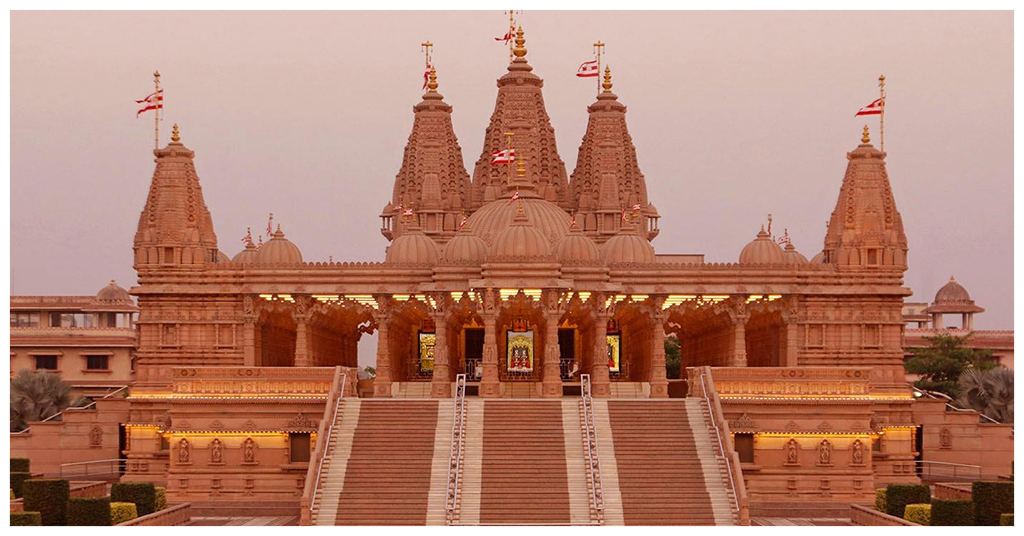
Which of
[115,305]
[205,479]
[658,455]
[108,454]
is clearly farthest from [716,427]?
[115,305]

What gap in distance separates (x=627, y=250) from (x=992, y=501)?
1803 cm

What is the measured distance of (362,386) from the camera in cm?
6203

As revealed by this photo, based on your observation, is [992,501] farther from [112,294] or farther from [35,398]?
[112,294]

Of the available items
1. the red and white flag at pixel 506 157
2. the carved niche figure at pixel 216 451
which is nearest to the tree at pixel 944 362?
the red and white flag at pixel 506 157

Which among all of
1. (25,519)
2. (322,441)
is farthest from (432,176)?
(25,519)

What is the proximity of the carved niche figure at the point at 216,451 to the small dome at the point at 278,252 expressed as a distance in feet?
26.4

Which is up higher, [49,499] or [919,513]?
[49,499]

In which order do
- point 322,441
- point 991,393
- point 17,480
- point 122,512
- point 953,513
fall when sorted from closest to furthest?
point 953,513 < point 122,512 < point 17,480 < point 322,441 < point 991,393

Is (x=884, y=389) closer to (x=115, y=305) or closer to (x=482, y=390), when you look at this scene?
(x=482, y=390)

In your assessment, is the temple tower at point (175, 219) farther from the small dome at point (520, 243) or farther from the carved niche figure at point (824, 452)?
the carved niche figure at point (824, 452)

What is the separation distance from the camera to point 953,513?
45.8 meters

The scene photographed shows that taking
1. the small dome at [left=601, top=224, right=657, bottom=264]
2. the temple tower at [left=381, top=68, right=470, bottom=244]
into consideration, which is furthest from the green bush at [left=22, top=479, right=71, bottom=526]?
the temple tower at [left=381, top=68, right=470, bottom=244]

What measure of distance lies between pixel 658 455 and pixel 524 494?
4.41 metres

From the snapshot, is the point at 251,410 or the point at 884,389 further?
the point at 884,389
